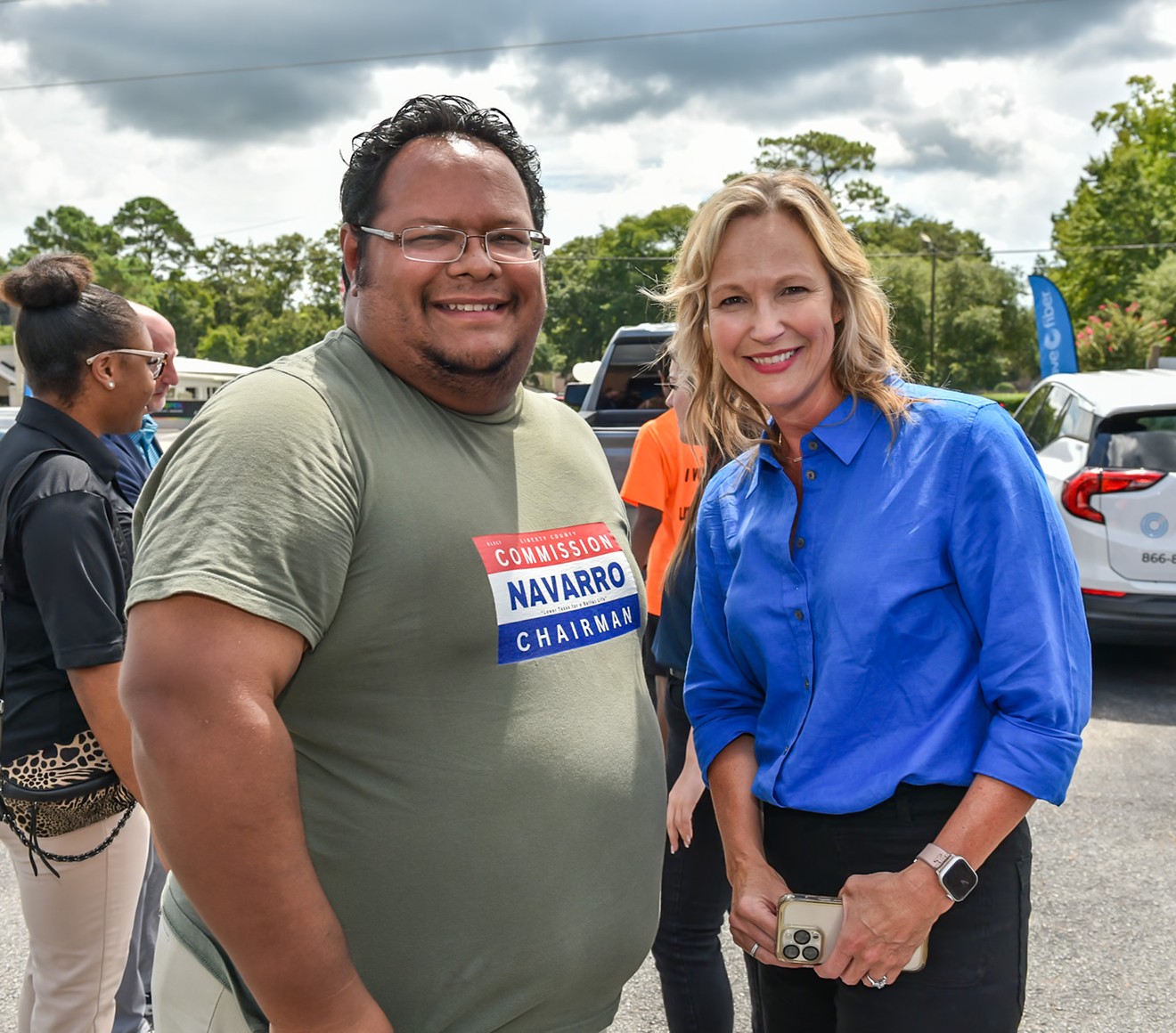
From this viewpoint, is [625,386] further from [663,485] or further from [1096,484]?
[663,485]

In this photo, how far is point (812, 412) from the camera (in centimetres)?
202

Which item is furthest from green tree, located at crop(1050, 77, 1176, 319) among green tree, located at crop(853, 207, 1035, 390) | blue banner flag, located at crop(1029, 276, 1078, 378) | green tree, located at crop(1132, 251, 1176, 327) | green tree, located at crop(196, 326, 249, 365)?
green tree, located at crop(196, 326, 249, 365)

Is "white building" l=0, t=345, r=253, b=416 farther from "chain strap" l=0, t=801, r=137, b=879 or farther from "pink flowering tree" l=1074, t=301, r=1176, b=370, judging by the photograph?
"chain strap" l=0, t=801, r=137, b=879

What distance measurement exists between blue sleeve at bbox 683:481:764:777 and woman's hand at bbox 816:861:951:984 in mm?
410

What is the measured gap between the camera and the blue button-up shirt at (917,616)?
173 centimetres

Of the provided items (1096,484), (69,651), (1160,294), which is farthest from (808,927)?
(1160,294)

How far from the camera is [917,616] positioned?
1.80 meters

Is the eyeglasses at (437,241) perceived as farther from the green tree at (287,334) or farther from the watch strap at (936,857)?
the green tree at (287,334)

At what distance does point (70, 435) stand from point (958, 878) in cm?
224

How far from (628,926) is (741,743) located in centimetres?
43

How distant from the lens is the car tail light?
650 cm

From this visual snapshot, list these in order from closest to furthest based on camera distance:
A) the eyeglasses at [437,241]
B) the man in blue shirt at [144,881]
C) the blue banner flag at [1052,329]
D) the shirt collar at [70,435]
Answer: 1. the eyeglasses at [437,241]
2. the shirt collar at [70,435]
3. the man in blue shirt at [144,881]
4. the blue banner flag at [1052,329]

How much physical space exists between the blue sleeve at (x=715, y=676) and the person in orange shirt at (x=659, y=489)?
4.24 feet

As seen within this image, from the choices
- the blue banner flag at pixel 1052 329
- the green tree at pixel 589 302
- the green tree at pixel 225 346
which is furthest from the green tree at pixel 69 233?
the blue banner flag at pixel 1052 329
